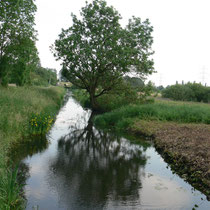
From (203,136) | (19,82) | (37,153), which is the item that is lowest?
(37,153)

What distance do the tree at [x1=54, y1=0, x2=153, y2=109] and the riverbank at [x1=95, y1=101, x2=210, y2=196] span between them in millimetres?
6920

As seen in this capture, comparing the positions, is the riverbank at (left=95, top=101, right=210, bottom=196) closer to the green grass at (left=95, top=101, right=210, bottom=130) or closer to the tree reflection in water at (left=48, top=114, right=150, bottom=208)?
the green grass at (left=95, top=101, right=210, bottom=130)

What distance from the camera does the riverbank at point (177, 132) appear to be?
786 centimetres

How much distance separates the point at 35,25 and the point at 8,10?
384cm

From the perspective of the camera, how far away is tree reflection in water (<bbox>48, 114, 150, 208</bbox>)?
21.0 ft

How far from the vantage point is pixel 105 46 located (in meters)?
24.8

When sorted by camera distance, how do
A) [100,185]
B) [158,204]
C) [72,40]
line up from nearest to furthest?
[158,204]
[100,185]
[72,40]

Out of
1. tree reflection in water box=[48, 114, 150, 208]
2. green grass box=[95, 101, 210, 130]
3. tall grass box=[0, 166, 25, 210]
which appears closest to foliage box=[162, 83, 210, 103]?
green grass box=[95, 101, 210, 130]

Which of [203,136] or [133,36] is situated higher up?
[133,36]

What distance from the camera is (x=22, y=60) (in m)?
27.2

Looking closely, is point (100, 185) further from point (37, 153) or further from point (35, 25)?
point (35, 25)

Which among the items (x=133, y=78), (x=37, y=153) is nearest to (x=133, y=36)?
(x=133, y=78)

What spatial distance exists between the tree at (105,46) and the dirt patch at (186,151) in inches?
441

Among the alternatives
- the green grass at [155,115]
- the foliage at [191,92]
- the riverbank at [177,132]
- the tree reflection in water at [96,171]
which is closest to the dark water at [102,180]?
the tree reflection in water at [96,171]
